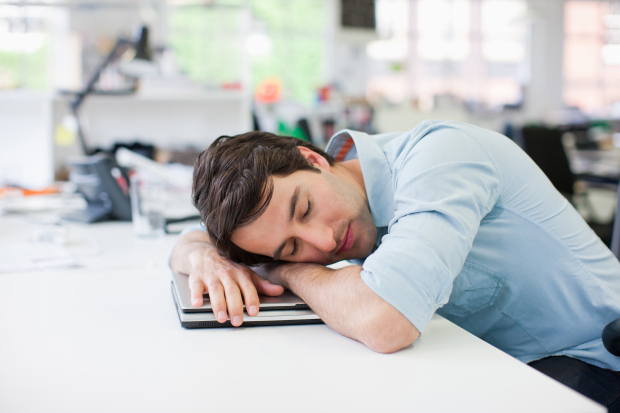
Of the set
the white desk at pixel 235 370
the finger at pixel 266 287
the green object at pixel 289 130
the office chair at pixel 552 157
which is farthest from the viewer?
the green object at pixel 289 130

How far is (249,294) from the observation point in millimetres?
836

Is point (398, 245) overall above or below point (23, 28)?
below

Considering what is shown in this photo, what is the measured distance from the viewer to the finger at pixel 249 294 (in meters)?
0.81

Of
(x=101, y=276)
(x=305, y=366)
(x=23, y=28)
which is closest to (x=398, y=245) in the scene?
(x=305, y=366)

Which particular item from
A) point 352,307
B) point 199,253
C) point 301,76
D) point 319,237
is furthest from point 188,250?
point 301,76

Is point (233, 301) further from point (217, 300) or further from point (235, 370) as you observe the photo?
point (235, 370)

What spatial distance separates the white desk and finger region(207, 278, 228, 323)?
26 mm

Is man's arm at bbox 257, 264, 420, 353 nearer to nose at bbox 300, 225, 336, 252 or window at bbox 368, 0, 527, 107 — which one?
nose at bbox 300, 225, 336, 252

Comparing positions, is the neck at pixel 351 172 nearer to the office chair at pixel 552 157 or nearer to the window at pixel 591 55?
the office chair at pixel 552 157

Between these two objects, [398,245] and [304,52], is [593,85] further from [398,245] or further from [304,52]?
[398,245]

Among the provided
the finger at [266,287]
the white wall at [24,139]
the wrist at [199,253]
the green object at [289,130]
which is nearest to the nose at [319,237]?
the finger at [266,287]

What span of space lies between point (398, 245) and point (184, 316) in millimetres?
345

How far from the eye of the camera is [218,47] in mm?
9070

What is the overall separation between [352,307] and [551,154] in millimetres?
3203
